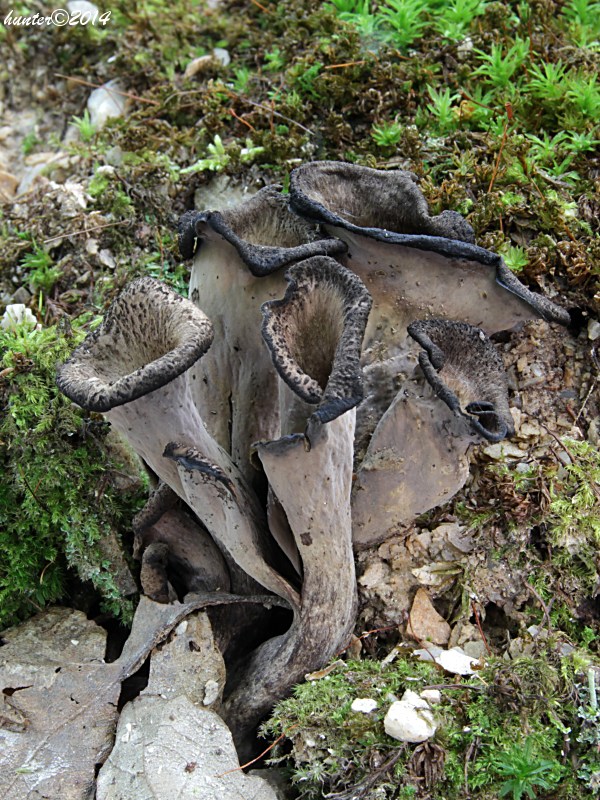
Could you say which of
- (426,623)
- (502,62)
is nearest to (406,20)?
(502,62)

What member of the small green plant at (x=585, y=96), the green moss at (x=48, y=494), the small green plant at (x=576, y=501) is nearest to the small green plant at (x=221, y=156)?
the green moss at (x=48, y=494)

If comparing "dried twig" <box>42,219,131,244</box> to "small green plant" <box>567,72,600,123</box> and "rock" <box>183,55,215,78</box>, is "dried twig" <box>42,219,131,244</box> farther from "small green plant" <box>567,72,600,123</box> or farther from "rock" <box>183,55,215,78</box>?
"small green plant" <box>567,72,600,123</box>

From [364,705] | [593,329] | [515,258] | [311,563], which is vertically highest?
[515,258]

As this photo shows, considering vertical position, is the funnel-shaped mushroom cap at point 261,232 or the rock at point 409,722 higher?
the funnel-shaped mushroom cap at point 261,232

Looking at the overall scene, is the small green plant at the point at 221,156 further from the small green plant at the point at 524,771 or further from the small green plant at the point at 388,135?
the small green plant at the point at 524,771

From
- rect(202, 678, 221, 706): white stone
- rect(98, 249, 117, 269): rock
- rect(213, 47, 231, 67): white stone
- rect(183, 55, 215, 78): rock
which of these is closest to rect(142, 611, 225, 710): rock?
rect(202, 678, 221, 706): white stone

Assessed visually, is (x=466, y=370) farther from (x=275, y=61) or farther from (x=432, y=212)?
(x=275, y=61)
